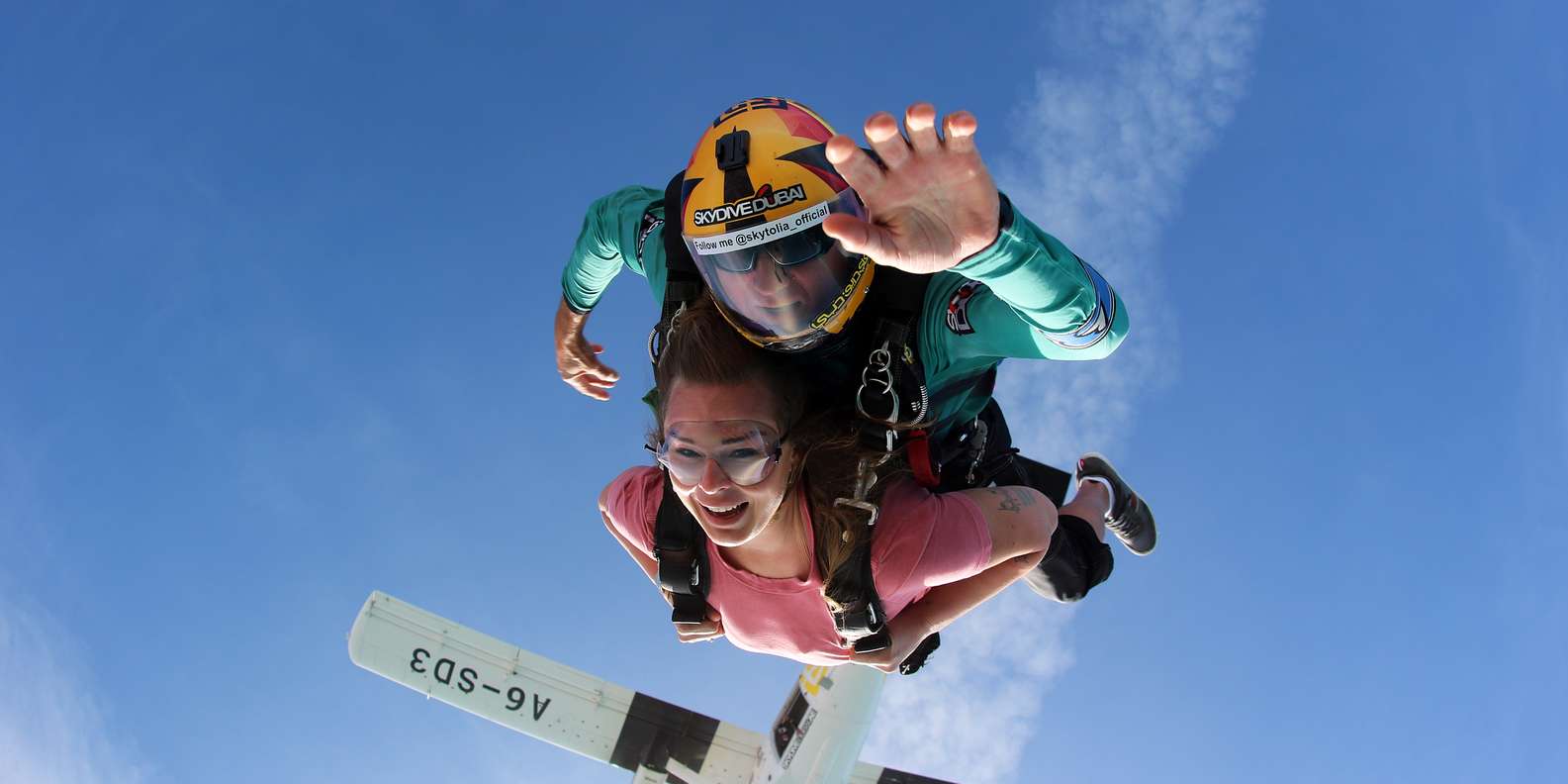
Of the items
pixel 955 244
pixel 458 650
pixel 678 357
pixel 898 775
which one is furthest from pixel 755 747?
pixel 955 244

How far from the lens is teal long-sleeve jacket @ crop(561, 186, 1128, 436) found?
3.19m

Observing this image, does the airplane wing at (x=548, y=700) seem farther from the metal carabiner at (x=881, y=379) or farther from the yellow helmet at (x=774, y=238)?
the yellow helmet at (x=774, y=238)

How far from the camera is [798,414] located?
4215 millimetres

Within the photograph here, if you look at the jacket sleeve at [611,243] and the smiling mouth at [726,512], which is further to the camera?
the jacket sleeve at [611,243]

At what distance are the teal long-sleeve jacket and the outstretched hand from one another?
124mm

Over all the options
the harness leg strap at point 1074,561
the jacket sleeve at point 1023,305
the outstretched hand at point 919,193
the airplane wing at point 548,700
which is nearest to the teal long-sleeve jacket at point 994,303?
the jacket sleeve at point 1023,305

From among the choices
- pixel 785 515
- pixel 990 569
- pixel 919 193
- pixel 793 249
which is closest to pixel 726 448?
pixel 785 515

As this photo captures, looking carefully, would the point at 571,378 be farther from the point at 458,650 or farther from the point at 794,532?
the point at 458,650

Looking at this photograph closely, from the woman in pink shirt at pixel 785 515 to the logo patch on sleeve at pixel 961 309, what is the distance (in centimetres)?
70

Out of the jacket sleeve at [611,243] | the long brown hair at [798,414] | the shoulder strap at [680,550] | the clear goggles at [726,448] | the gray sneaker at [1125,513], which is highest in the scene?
the gray sneaker at [1125,513]

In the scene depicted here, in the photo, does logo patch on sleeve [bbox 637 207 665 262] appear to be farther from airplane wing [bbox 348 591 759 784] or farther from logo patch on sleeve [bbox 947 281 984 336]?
airplane wing [bbox 348 591 759 784]

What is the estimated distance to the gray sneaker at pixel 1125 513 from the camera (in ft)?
25.0

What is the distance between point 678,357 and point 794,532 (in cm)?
105

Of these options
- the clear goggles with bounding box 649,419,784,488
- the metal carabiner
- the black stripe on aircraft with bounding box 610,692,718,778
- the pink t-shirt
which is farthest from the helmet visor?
the black stripe on aircraft with bounding box 610,692,718,778
